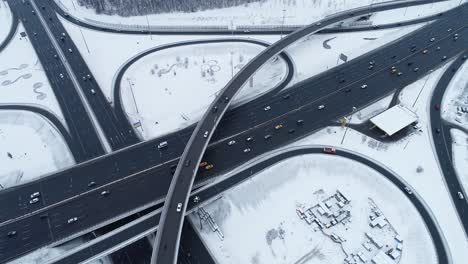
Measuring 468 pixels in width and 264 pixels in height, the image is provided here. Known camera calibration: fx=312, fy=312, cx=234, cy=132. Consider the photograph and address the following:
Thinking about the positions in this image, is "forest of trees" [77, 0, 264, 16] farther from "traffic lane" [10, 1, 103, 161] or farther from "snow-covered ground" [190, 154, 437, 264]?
"snow-covered ground" [190, 154, 437, 264]

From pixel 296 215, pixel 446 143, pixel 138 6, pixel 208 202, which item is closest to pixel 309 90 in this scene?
pixel 446 143

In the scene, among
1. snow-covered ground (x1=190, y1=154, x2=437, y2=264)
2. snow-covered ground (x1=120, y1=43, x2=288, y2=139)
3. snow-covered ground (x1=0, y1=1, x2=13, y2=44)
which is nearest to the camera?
snow-covered ground (x1=190, y1=154, x2=437, y2=264)

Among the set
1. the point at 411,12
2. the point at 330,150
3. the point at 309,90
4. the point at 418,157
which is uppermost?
the point at 411,12

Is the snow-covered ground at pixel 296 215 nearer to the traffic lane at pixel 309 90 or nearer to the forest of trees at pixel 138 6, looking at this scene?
the traffic lane at pixel 309 90

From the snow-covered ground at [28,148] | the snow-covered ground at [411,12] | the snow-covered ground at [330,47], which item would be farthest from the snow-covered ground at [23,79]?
the snow-covered ground at [411,12]

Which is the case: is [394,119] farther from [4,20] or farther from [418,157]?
[4,20]

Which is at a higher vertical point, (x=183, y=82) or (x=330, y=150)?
(x=183, y=82)

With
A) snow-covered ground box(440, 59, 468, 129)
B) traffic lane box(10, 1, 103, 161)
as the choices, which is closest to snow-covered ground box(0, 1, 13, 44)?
traffic lane box(10, 1, 103, 161)
